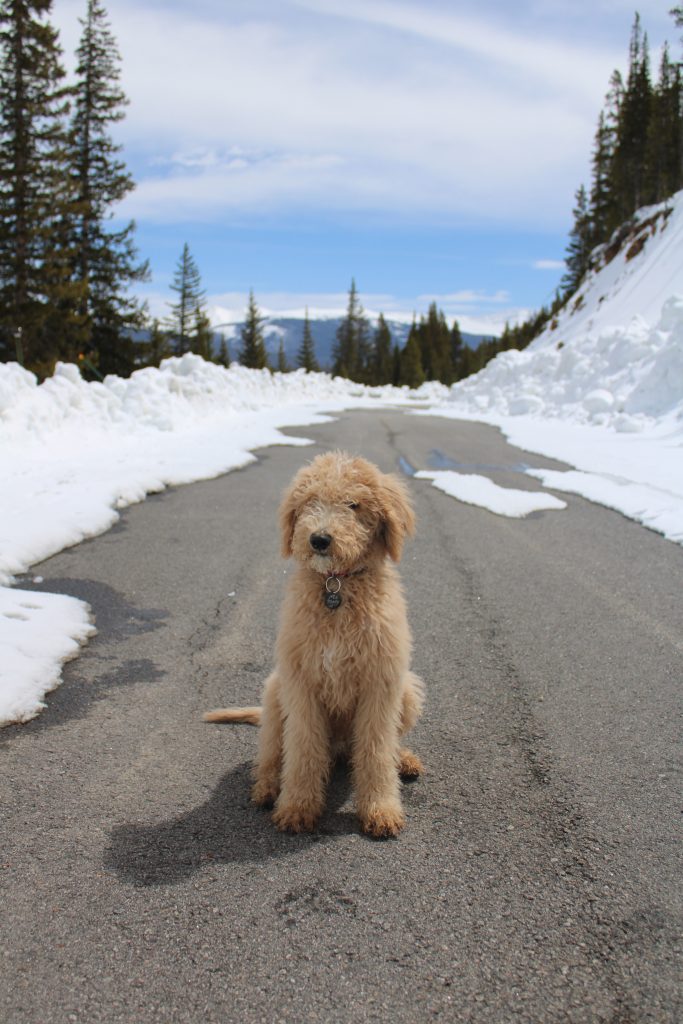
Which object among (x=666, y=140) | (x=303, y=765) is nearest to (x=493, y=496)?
(x=303, y=765)

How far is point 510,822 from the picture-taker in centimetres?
300

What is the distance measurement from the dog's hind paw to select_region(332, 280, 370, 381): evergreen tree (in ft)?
324

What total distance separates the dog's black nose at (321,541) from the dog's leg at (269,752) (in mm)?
732

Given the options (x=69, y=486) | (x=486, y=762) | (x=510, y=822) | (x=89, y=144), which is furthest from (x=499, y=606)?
(x=89, y=144)

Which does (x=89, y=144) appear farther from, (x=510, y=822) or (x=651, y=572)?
(x=510, y=822)

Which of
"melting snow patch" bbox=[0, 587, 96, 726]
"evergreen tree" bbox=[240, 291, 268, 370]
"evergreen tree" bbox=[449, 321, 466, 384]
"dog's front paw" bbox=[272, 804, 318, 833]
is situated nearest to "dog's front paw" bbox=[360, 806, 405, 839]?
"dog's front paw" bbox=[272, 804, 318, 833]

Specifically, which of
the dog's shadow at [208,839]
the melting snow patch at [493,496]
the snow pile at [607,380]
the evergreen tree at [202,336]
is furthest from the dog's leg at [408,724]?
the evergreen tree at [202,336]

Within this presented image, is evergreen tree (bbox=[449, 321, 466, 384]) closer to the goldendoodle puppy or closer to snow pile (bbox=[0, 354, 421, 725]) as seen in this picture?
snow pile (bbox=[0, 354, 421, 725])

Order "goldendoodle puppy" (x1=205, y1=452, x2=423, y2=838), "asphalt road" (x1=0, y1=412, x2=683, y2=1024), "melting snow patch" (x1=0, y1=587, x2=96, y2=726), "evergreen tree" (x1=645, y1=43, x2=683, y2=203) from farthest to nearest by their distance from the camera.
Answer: "evergreen tree" (x1=645, y1=43, x2=683, y2=203) → "melting snow patch" (x1=0, y1=587, x2=96, y2=726) → "goldendoodle puppy" (x1=205, y1=452, x2=423, y2=838) → "asphalt road" (x1=0, y1=412, x2=683, y2=1024)

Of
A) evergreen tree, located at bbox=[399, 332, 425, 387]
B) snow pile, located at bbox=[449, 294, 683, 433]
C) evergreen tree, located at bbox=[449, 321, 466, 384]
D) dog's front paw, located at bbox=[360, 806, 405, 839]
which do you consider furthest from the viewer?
evergreen tree, located at bbox=[449, 321, 466, 384]

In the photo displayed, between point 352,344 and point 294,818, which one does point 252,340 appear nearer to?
point 352,344

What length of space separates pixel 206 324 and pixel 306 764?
66710 millimetres

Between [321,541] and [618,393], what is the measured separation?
19464 millimetres

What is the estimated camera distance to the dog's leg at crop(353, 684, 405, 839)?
305cm
